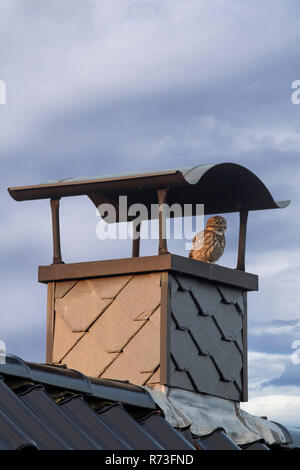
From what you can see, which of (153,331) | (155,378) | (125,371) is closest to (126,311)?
(153,331)

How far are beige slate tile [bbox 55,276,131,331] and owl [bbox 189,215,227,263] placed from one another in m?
1.42

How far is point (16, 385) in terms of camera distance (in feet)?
27.6

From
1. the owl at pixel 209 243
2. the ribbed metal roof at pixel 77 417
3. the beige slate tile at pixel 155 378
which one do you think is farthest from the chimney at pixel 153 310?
the ribbed metal roof at pixel 77 417

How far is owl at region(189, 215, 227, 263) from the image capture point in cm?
1207

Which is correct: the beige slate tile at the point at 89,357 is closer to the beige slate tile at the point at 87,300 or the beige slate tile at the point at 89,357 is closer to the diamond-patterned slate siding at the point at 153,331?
the diamond-patterned slate siding at the point at 153,331

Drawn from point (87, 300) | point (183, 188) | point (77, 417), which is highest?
point (183, 188)

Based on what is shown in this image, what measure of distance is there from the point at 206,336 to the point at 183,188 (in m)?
1.79

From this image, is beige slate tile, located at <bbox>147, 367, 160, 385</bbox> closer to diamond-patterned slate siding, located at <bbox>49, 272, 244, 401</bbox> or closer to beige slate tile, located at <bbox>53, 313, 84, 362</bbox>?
diamond-patterned slate siding, located at <bbox>49, 272, 244, 401</bbox>

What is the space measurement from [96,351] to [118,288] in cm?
68

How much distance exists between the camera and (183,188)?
1199cm

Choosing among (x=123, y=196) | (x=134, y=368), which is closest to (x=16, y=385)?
(x=134, y=368)

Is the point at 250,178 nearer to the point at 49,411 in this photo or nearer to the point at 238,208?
the point at 238,208

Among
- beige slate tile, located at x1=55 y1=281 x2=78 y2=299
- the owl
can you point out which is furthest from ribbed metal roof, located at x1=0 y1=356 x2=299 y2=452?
the owl

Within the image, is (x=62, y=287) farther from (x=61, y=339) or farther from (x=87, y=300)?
(x=61, y=339)
